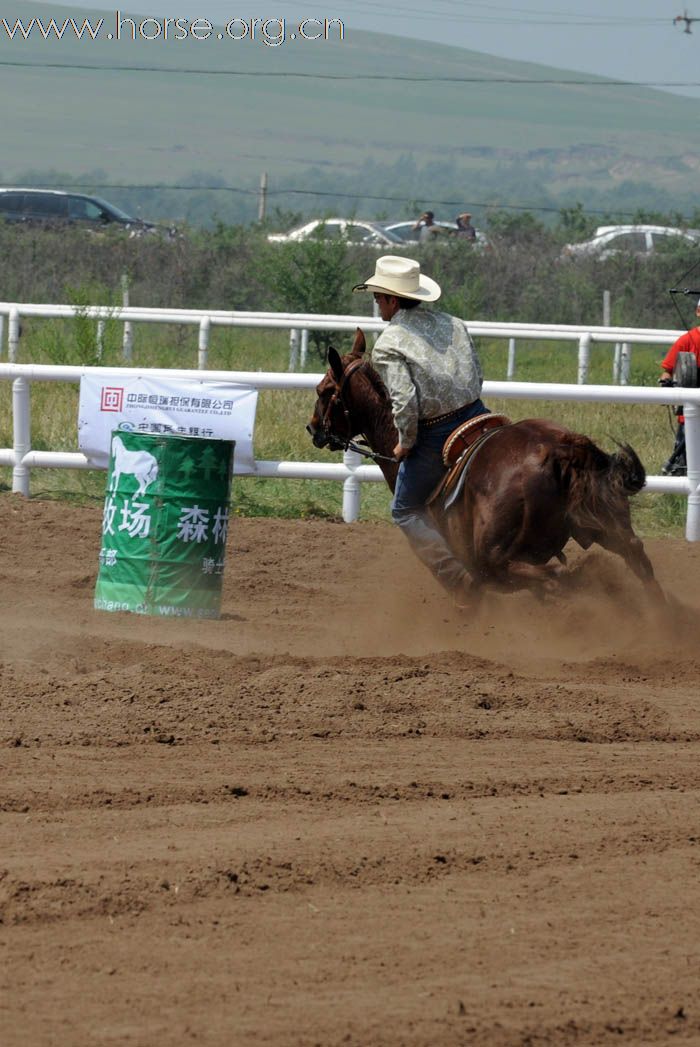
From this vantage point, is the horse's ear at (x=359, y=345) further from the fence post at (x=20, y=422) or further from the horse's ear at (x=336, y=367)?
the fence post at (x=20, y=422)

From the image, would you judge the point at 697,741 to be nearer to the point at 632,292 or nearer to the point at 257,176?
the point at 632,292

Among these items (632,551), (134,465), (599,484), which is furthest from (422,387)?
(134,465)

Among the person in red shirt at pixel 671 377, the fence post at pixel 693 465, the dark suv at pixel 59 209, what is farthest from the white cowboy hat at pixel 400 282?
the dark suv at pixel 59 209

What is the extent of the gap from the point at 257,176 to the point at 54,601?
6901 inches

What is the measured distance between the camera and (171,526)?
9094 mm

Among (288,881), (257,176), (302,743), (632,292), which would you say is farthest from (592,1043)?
(257,176)

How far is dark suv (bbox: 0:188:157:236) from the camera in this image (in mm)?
38562

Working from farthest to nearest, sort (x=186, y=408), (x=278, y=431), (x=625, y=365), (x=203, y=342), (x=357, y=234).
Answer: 1. (x=357, y=234)
2. (x=625, y=365)
3. (x=203, y=342)
4. (x=278, y=431)
5. (x=186, y=408)

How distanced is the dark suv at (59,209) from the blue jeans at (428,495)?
3077 cm

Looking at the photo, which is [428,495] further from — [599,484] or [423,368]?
[599,484]

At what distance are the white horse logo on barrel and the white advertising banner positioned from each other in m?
2.03

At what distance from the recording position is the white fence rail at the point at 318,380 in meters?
11.5

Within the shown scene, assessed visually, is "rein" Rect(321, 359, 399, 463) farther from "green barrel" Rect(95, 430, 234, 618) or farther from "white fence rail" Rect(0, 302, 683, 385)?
"white fence rail" Rect(0, 302, 683, 385)

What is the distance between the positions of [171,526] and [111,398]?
2826 mm
